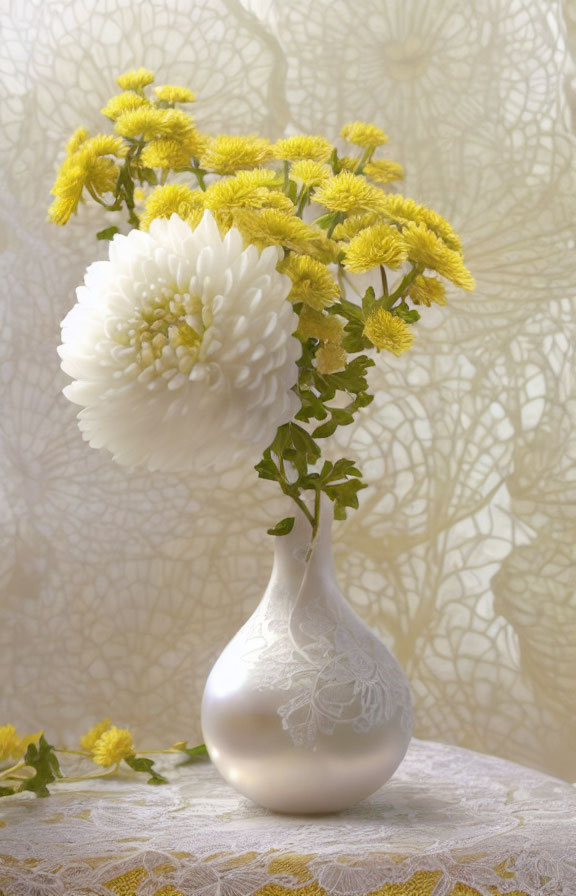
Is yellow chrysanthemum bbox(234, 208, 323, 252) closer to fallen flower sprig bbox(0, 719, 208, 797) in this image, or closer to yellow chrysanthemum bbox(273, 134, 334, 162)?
yellow chrysanthemum bbox(273, 134, 334, 162)

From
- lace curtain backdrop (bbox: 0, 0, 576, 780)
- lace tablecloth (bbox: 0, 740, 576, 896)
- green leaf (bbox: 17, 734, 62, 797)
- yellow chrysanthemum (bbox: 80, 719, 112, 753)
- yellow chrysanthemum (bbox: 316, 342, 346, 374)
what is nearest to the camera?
lace tablecloth (bbox: 0, 740, 576, 896)

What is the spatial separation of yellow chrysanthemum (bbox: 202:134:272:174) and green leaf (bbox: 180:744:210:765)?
21.5 inches

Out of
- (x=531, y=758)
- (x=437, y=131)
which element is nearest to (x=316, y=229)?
(x=437, y=131)

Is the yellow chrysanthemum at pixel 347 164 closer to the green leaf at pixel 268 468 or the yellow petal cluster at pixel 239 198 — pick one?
the yellow petal cluster at pixel 239 198

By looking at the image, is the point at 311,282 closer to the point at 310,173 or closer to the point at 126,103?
the point at 310,173

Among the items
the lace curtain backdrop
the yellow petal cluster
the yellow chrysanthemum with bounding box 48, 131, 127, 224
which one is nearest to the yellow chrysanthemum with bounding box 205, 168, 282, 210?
the yellow petal cluster

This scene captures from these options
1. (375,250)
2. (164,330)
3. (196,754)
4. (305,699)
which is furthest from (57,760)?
(375,250)

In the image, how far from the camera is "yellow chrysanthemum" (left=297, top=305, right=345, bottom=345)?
0.79 metres

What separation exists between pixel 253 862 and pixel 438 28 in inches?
35.5

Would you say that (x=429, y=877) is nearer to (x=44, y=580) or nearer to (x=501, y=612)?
(x=501, y=612)

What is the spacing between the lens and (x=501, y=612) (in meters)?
1.18

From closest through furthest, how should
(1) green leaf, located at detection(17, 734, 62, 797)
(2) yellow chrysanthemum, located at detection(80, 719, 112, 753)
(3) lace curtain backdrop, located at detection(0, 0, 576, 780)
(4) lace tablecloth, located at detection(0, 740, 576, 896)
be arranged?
(4) lace tablecloth, located at detection(0, 740, 576, 896) < (1) green leaf, located at detection(17, 734, 62, 797) < (2) yellow chrysanthemum, located at detection(80, 719, 112, 753) < (3) lace curtain backdrop, located at detection(0, 0, 576, 780)

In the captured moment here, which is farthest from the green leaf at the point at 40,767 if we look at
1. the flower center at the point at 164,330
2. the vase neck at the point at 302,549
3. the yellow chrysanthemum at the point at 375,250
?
the yellow chrysanthemum at the point at 375,250

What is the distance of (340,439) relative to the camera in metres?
1.20
